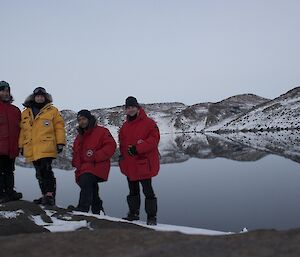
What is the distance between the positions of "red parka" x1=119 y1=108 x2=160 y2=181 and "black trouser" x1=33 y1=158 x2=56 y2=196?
4.95 ft

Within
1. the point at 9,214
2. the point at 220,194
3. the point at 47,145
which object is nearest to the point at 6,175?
the point at 47,145

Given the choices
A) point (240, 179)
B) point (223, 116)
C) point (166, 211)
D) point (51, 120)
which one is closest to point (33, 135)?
point (51, 120)

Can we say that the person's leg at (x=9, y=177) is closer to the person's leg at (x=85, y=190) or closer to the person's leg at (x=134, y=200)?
the person's leg at (x=85, y=190)

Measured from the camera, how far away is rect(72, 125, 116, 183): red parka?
8.02m

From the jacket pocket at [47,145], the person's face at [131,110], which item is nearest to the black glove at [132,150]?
the person's face at [131,110]

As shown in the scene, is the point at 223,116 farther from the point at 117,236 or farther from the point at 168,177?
the point at 117,236

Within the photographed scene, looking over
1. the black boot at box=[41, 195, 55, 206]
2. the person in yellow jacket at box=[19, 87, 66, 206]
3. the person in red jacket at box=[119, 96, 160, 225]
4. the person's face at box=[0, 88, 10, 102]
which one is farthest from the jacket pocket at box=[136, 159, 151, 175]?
the person's face at box=[0, 88, 10, 102]

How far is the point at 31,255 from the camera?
248cm

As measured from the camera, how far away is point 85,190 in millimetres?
7945

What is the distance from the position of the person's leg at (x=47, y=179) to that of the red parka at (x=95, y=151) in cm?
54

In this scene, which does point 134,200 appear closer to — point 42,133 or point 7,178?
point 42,133

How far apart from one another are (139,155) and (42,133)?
6.48ft

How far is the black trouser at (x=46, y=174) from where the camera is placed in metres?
8.26

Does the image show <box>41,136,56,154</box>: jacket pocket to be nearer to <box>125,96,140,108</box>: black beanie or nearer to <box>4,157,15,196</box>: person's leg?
<box>4,157,15,196</box>: person's leg
